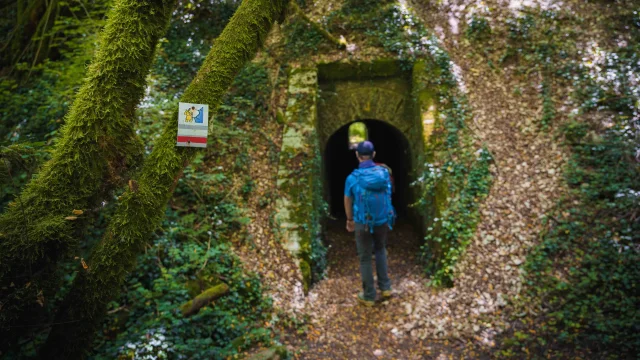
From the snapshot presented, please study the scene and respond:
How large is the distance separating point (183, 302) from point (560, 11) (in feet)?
29.3

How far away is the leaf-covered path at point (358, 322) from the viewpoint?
412 cm

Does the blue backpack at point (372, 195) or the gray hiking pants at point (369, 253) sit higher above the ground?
the blue backpack at point (372, 195)

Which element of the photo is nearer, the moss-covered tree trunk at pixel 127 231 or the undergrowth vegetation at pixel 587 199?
the moss-covered tree trunk at pixel 127 231

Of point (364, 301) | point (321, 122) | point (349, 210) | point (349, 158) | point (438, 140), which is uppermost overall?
point (321, 122)

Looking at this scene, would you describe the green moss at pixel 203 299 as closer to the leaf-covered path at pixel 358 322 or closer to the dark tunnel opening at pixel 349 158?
the leaf-covered path at pixel 358 322

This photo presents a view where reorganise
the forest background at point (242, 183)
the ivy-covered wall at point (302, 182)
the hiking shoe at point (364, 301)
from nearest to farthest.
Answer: the forest background at point (242, 183) → the hiking shoe at point (364, 301) → the ivy-covered wall at point (302, 182)

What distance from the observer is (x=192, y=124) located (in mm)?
2400

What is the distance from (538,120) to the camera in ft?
21.2

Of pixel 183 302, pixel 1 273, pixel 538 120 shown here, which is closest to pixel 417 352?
pixel 183 302

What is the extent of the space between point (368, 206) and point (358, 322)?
58.5 inches

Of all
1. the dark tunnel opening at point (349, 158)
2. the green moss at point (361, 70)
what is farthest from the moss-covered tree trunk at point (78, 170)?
the dark tunnel opening at point (349, 158)

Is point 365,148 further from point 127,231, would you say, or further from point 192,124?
point 127,231

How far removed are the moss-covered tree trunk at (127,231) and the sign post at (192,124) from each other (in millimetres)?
63

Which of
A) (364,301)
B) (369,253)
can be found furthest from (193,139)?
(364,301)
